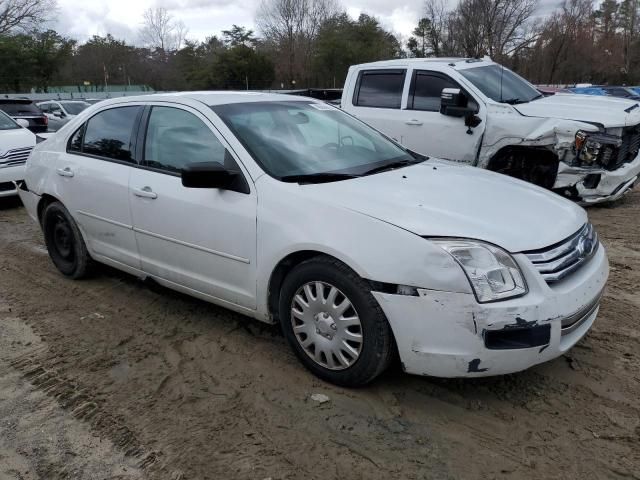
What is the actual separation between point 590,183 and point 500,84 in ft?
5.84

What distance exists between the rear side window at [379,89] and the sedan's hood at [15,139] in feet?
16.5

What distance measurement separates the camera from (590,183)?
6570mm

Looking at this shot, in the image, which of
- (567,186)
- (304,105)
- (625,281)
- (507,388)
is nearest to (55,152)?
(304,105)

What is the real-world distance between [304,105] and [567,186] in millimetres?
3963

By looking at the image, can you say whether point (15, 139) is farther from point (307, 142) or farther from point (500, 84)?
point (500, 84)

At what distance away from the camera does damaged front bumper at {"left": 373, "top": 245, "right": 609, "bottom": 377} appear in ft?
8.46

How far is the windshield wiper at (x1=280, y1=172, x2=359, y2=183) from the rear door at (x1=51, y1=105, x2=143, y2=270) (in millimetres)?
1429

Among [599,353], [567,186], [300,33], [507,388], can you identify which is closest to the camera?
[507,388]

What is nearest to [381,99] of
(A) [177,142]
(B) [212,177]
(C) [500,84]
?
(C) [500,84]

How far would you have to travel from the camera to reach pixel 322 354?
3.07m

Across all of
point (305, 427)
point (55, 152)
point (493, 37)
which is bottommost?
point (305, 427)

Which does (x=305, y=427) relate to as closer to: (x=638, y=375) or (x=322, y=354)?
(x=322, y=354)

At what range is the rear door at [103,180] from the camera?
4098 millimetres

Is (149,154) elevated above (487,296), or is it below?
above
